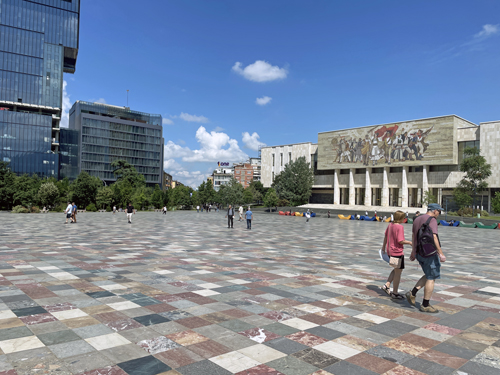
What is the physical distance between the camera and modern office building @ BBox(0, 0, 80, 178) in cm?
9294

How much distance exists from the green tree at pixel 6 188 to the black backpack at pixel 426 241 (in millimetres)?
64226

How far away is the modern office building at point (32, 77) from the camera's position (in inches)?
3659

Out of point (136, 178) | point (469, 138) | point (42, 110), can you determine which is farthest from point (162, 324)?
point (42, 110)

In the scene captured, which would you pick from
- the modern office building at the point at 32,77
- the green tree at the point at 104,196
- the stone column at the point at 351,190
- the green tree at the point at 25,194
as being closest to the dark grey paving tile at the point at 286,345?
the green tree at the point at 25,194

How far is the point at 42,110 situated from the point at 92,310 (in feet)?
364

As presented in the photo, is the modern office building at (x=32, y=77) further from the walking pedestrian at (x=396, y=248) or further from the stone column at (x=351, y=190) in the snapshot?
the walking pedestrian at (x=396, y=248)

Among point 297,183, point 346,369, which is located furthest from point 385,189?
point 346,369

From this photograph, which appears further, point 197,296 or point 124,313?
point 197,296

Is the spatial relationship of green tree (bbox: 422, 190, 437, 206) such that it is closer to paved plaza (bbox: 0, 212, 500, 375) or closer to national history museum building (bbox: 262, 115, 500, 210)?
national history museum building (bbox: 262, 115, 500, 210)

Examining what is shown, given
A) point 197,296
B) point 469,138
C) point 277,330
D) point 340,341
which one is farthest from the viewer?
point 469,138

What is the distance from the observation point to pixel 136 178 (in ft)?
289

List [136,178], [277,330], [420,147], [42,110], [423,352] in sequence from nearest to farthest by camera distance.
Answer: [423,352] < [277,330] < [420,147] < [136,178] < [42,110]

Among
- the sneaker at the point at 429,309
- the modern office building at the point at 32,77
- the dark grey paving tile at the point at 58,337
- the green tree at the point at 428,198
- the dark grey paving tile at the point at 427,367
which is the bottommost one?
the sneaker at the point at 429,309

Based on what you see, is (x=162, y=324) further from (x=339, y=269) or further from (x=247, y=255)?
(x=247, y=255)
